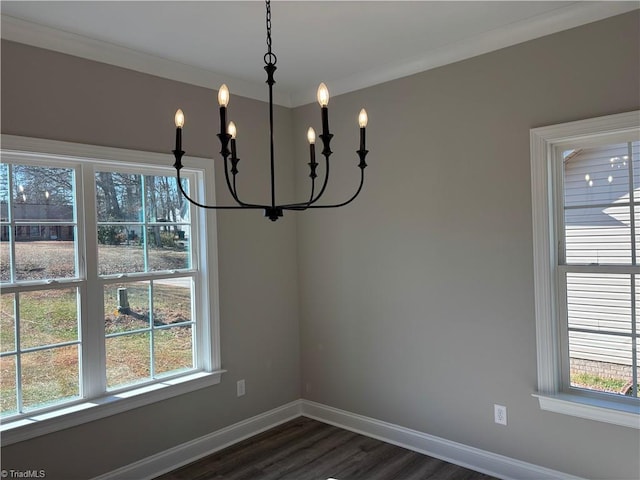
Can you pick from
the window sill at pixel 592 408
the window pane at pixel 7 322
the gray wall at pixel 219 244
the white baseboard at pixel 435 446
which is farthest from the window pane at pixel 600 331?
the window pane at pixel 7 322

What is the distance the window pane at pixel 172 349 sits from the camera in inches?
119

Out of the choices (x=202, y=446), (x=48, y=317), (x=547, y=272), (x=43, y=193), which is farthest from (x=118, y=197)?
(x=547, y=272)

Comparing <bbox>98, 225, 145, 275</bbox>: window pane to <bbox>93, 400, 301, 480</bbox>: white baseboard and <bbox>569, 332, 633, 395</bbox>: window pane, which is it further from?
<bbox>569, 332, 633, 395</bbox>: window pane

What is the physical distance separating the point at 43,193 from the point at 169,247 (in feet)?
2.72

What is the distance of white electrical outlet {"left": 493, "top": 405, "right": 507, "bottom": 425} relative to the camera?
2736mm

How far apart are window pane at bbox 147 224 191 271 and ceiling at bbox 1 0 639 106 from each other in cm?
103

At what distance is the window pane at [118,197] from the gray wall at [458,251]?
4.58 ft

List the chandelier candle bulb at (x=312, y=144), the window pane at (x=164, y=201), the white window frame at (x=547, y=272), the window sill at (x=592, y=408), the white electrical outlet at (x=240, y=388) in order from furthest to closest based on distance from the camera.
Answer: the white electrical outlet at (x=240, y=388)
the window pane at (x=164, y=201)
the white window frame at (x=547, y=272)
the window sill at (x=592, y=408)
the chandelier candle bulb at (x=312, y=144)

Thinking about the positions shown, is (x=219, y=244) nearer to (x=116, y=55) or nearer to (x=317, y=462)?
(x=116, y=55)

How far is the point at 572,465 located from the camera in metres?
2.49

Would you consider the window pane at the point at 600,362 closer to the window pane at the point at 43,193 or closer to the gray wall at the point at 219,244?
the gray wall at the point at 219,244

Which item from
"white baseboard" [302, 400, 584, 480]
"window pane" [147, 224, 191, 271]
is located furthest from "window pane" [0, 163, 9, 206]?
"white baseboard" [302, 400, 584, 480]

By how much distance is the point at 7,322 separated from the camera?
242cm

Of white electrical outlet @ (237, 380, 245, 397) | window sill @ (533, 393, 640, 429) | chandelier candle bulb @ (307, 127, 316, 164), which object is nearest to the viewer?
chandelier candle bulb @ (307, 127, 316, 164)
